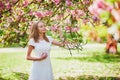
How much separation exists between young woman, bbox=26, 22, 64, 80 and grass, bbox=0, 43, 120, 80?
728 centimetres

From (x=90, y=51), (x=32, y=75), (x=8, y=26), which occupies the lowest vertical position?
(x=90, y=51)

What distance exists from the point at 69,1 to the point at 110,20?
7852 mm

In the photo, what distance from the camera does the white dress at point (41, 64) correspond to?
696 cm

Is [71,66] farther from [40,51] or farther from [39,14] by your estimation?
[40,51]

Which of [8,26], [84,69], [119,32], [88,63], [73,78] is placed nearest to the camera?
[119,32]

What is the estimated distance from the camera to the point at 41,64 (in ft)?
23.3

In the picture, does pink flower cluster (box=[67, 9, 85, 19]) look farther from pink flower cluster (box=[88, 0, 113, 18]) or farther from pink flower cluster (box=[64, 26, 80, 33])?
pink flower cluster (box=[88, 0, 113, 18])

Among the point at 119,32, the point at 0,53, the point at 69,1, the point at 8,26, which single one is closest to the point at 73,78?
the point at 8,26

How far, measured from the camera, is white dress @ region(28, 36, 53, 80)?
696cm

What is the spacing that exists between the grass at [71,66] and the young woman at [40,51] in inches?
287

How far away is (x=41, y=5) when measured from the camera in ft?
34.3

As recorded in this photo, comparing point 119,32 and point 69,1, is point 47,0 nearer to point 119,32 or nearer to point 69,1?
point 69,1

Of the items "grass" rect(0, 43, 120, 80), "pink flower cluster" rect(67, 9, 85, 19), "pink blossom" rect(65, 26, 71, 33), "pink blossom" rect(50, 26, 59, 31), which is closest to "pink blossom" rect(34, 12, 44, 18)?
"pink blossom" rect(50, 26, 59, 31)

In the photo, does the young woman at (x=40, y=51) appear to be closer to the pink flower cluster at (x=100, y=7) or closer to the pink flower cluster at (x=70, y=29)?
the pink flower cluster at (x=70, y=29)
